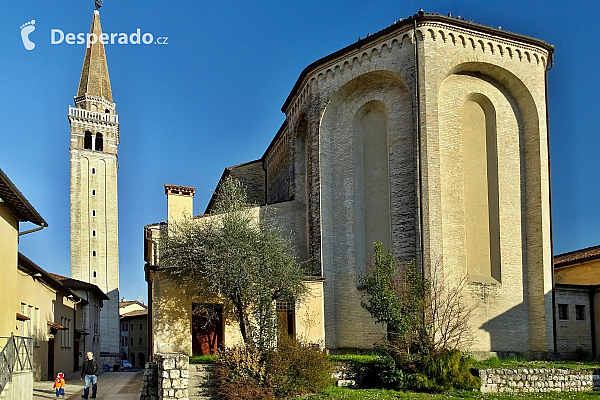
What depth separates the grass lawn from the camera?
14.8 meters

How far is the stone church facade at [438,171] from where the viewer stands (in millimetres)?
22891

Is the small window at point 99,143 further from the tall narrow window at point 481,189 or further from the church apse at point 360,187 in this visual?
the tall narrow window at point 481,189

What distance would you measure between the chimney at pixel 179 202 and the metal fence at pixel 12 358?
8.64m

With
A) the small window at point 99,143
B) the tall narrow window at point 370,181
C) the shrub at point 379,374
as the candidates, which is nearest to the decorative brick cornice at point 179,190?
the tall narrow window at point 370,181

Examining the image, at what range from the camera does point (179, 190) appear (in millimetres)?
22891

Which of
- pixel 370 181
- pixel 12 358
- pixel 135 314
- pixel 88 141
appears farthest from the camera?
pixel 135 314

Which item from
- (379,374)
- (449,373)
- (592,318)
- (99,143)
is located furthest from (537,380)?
(99,143)

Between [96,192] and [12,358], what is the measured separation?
183 feet

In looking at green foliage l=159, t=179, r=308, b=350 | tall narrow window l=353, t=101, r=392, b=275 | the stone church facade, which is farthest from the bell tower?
green foliage l=159, t=179, r=308, b=350

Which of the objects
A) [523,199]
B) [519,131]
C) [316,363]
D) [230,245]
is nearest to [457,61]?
[519,131]

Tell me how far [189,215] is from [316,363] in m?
9.14

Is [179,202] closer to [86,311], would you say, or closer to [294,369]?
[294,369]

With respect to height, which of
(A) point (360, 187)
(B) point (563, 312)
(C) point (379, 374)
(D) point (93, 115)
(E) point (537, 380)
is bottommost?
(E) point (537, 380)

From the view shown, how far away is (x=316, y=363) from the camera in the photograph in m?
15.8
